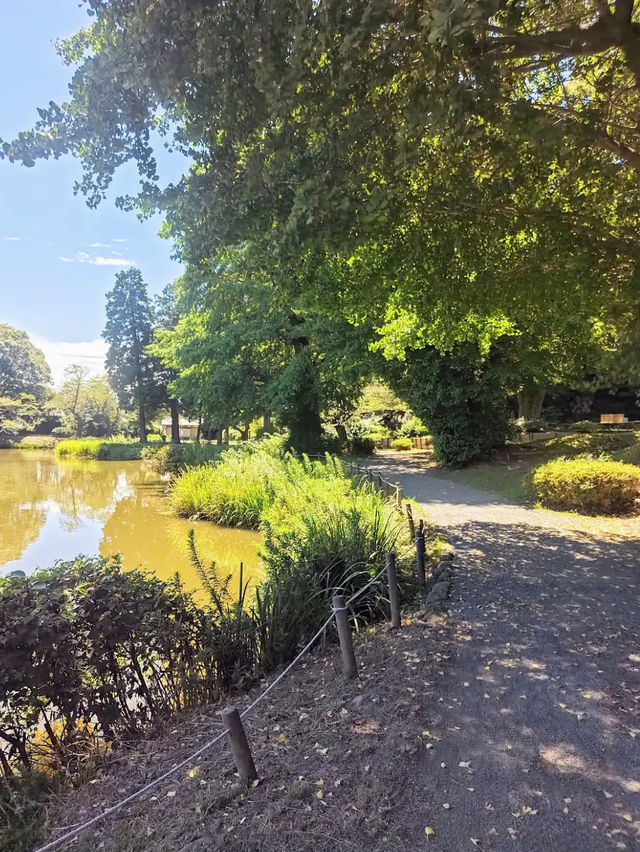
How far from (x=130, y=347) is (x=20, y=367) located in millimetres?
37113

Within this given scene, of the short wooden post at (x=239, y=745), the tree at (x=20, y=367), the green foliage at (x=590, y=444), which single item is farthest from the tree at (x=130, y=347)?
the short wooden post at (x=239, y=745)

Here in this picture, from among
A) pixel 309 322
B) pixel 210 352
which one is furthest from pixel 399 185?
pixel 210 352

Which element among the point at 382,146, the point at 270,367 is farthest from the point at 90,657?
the point at 270,367

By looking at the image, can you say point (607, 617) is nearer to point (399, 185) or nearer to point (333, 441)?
point (399, 185)

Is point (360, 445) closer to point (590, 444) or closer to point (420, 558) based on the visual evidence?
point (590, 444)

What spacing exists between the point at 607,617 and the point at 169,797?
4209 millimetres

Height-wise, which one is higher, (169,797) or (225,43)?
(225,43)

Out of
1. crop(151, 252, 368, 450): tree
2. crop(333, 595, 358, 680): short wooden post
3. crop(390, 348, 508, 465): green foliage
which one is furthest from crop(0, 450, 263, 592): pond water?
crop(390, 348, 508, 465): green foliage

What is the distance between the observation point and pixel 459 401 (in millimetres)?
16766

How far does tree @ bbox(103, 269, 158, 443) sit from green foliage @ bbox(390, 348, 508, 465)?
30.8m

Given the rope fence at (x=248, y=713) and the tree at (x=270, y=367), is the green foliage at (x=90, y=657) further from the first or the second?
the tree at (x=270, y=367)

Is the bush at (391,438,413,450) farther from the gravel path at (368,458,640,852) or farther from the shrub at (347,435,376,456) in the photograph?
the gravel path at (368,458,640,852)

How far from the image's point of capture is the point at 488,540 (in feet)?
27.0


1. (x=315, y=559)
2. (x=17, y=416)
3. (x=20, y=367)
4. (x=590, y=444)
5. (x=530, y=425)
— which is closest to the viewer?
(x=315, y=559)
